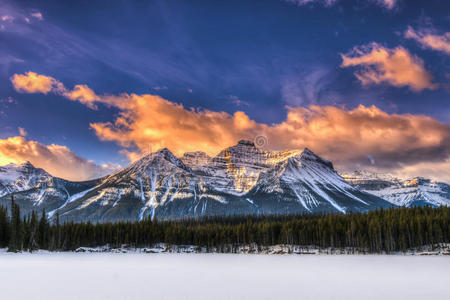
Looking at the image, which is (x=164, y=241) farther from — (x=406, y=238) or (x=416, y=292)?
(x=416, y=292)

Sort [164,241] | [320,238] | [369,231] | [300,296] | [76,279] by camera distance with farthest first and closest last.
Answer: [164,241], [320,238], [369,231], [76,279], [300,296]

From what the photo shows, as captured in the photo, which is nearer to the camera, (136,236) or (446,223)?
(446,223)

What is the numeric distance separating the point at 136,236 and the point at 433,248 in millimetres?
110323

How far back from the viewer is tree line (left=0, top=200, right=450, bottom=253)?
12494cm

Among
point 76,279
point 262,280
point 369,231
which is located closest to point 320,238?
point 369,231

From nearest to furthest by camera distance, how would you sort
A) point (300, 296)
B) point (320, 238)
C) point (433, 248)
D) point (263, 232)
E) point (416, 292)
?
point (300, 296) → point (416, 292) → point (433, 248) → point (320, 238) → point (263, 232)

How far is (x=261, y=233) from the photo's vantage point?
516ft

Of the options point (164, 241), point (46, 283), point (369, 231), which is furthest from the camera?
point (164, 241)

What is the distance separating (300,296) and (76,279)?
30.7 meters

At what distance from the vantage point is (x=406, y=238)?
413 feet

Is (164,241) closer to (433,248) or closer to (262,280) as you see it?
(433,248)

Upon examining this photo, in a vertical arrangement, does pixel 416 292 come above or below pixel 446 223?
below

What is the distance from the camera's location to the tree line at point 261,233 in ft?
410

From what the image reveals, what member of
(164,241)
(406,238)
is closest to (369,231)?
(406,238)
